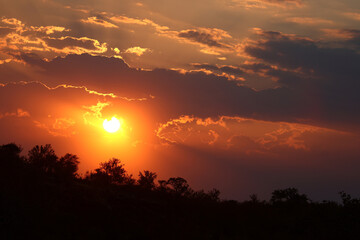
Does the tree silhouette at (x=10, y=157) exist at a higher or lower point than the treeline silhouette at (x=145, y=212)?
higher

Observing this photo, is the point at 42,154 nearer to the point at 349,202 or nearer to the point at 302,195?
the point at 302,195

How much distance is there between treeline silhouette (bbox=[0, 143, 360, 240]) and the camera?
21656 millimetres

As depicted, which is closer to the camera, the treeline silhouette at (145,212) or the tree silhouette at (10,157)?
the treeline silhouette at (145,212)

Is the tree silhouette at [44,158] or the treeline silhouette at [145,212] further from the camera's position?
the tree silhouette at [44,158]

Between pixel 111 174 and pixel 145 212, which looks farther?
pixel 111 174

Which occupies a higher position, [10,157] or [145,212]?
[10,157]

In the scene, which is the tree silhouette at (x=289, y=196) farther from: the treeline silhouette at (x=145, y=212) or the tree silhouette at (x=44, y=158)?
the tree silhouette at (x=44, y=158)

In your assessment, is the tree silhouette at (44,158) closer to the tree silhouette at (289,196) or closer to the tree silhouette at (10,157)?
the tree silhouette at (10,157)

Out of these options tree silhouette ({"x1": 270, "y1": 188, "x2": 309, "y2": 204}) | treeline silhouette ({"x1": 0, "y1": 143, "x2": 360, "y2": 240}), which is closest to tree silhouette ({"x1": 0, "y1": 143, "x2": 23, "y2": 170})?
treeline silhouette ({"x1": 0, "y1": 143, "x2": 360, "y2": 240})

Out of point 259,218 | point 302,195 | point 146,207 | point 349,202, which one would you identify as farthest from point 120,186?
point 349,202

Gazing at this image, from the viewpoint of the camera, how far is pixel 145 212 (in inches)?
1053

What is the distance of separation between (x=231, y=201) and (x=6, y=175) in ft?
54.1

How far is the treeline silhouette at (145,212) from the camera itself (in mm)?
21656

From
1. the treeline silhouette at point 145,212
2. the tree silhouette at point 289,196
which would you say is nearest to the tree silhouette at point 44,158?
the treeline silhouette at point 145,212
